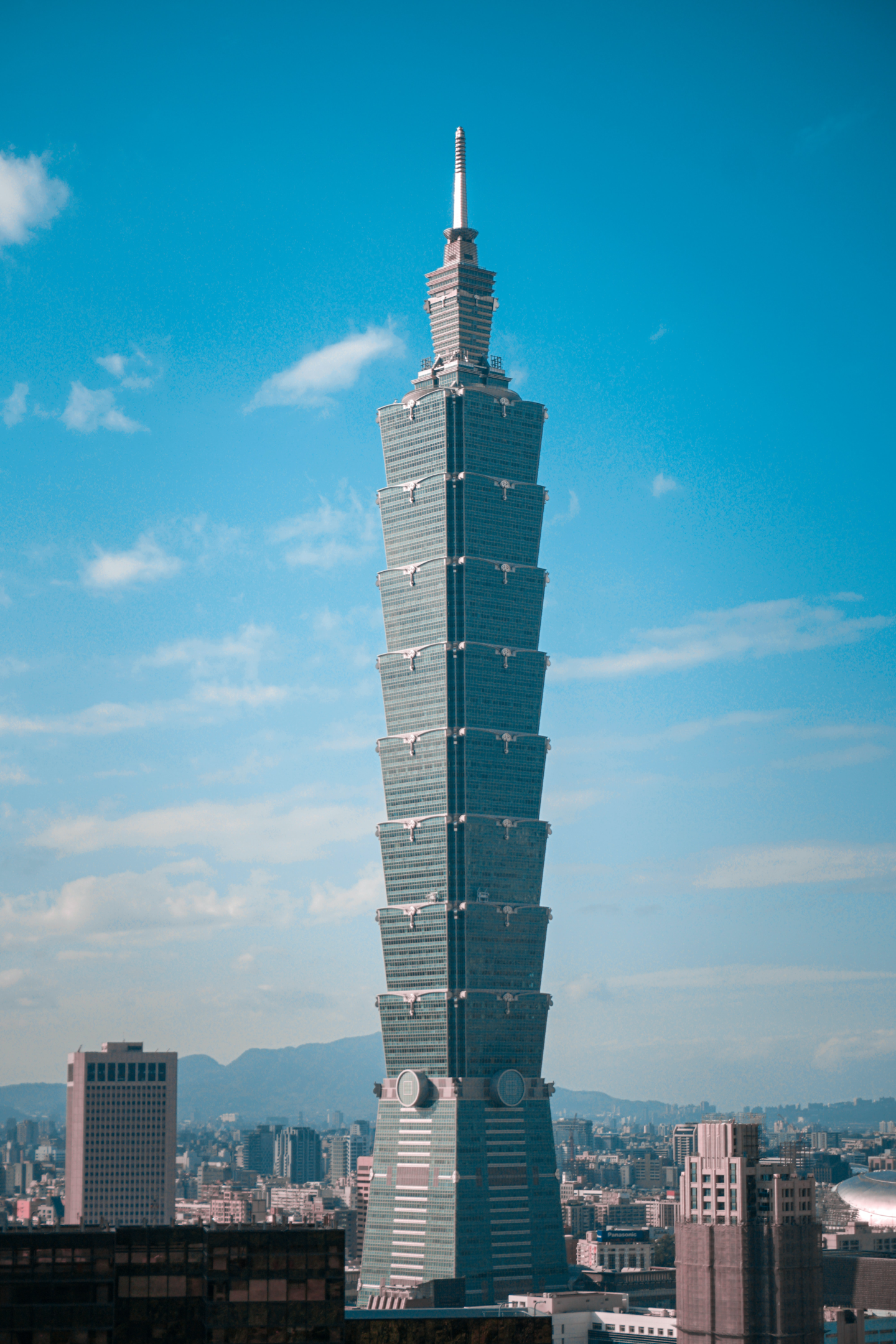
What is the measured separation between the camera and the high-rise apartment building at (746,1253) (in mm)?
166375

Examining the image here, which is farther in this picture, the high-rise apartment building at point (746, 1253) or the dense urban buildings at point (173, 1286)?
the high-rise apartment building at point (746, 1253)

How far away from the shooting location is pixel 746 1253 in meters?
168

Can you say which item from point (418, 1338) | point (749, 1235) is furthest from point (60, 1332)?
point (749, 1235)

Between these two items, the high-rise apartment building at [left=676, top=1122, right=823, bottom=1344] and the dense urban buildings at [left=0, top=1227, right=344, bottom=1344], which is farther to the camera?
the high-rise apartment building at [left=676, top=1122, right=823, bottom=1344]

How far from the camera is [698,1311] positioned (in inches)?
6678

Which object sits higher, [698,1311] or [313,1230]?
[313,1230]

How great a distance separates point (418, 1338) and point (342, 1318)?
7100mm

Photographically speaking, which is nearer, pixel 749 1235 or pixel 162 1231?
pixel 162 1231

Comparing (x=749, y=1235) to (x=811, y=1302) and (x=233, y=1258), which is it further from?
(x=233, y=1258)

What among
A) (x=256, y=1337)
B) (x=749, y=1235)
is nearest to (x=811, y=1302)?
(x=749, y=1235)

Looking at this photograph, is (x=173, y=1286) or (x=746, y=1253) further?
(x=746, y=1253)

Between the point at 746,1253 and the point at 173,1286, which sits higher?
the point at 173,1286

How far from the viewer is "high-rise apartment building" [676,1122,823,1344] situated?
16638 centimetres

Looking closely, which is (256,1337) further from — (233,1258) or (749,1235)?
(749,1235)
